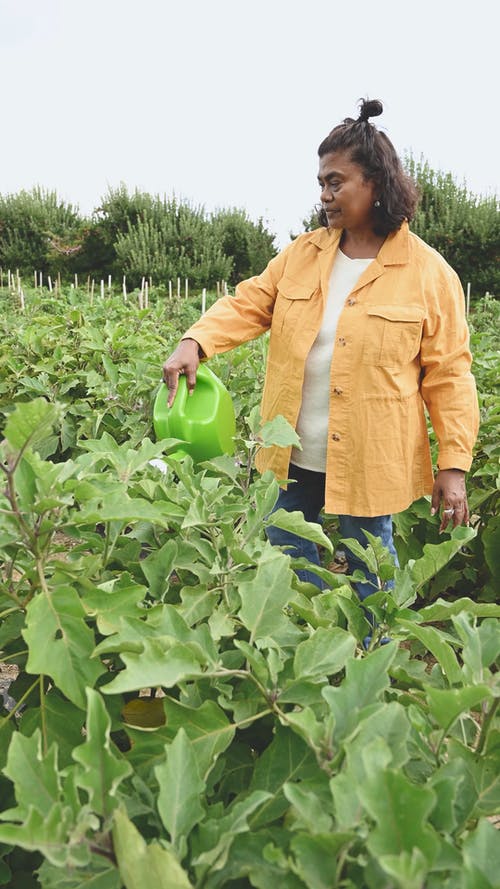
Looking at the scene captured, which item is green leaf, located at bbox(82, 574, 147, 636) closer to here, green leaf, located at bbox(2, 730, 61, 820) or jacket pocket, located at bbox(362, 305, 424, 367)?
green leaf, located at bbox(2, 730, 61, 820)

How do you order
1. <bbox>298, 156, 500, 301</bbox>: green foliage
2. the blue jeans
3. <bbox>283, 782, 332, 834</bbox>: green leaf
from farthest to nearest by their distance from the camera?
<bbox>298, 156, 500, 301</bbox>: green foliage < the blue jeans < <bbox>283, 782, 332, 834</bbox>: green leaf

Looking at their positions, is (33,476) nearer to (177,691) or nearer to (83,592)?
(83,592)

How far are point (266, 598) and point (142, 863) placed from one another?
15.4 inches

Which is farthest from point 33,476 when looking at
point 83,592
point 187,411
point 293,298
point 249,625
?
point 293,298

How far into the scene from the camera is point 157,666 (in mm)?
832

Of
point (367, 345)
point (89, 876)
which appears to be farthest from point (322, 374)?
point (89, 876)

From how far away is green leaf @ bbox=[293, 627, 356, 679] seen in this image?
35.7 inches

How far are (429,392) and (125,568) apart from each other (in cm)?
158

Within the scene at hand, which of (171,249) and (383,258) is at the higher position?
(171,249)

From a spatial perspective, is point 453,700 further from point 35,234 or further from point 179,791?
point 35,234

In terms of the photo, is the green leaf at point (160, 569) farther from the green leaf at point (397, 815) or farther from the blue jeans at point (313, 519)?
the blue jeans at point (313, 519)

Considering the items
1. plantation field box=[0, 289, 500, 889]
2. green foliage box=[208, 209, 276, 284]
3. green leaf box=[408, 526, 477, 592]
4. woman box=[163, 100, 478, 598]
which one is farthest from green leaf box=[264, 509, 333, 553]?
green foliage box=[208, 209, 276, 284]

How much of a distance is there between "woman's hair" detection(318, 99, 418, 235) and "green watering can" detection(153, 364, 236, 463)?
79 cm

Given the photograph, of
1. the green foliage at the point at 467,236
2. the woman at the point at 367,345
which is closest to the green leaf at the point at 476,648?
the woman at the point at 367,345
